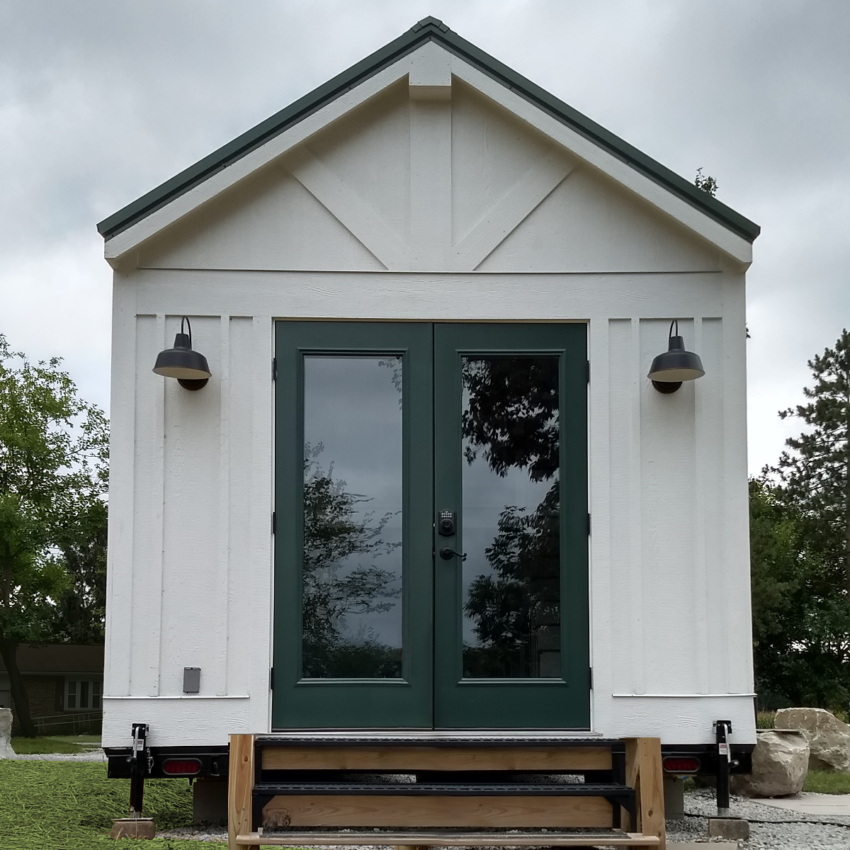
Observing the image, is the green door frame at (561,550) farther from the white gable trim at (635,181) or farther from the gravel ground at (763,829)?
the gravel ground at (763,829)

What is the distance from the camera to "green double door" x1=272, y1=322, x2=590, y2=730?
16.8ft

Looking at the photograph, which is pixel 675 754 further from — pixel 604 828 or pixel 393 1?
pixel 393 1

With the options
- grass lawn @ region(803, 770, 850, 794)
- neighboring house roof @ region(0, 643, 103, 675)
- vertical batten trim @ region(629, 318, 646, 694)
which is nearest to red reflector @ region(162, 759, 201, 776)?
vertical batten trim @ region(629, 318, 646, 694)

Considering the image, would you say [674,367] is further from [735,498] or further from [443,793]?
[443,793]

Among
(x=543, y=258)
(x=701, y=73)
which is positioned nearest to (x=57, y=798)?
(x=543, y=258)

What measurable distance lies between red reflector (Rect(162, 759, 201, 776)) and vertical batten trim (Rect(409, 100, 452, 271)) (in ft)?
9.01

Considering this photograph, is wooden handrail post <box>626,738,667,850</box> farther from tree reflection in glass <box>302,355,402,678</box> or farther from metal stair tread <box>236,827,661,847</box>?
tree reflection in glass <box>302,355,402,678</box>

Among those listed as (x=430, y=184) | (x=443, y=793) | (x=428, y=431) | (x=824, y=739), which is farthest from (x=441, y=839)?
(x=824, y=739)

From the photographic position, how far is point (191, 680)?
5.04 metres

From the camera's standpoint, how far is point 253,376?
5.26m

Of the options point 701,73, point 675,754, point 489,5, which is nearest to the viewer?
point 675,754

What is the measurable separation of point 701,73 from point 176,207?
10740 millimetres

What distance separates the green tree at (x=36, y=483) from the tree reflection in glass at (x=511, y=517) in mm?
17404

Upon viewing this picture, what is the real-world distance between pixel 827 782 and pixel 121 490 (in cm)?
841
